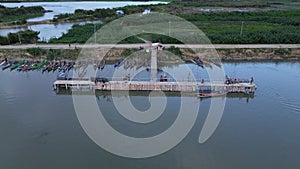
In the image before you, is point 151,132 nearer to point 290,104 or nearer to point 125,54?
point 290,104

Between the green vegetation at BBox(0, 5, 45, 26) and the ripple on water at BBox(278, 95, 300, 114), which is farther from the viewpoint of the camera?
the green vegetation at BBox(0, 5, 45, 26)

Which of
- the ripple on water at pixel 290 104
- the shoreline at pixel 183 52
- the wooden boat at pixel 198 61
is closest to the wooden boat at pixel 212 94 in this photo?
the ripple on water at pixel 290 104

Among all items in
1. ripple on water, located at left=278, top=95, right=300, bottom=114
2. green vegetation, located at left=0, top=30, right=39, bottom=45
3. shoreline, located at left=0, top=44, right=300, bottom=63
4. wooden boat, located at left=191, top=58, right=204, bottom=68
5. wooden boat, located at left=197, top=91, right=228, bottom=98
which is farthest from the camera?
green vegetation, located at left=0, top=30, right=39, bottom=45

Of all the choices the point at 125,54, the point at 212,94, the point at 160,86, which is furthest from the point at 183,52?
the point at 212,94

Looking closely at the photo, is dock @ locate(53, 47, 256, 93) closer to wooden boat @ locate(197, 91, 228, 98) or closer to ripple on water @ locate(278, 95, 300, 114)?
wooden boat @ locate(197, 91, 228, 98)

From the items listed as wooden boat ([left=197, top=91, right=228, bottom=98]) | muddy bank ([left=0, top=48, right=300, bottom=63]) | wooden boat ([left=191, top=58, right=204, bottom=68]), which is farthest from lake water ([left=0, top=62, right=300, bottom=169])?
muddy bank ([left=0, top=48, right=300, bottom=63])

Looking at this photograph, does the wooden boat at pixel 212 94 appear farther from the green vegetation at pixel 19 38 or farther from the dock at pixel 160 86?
the green vegetation at pixel 19 38
